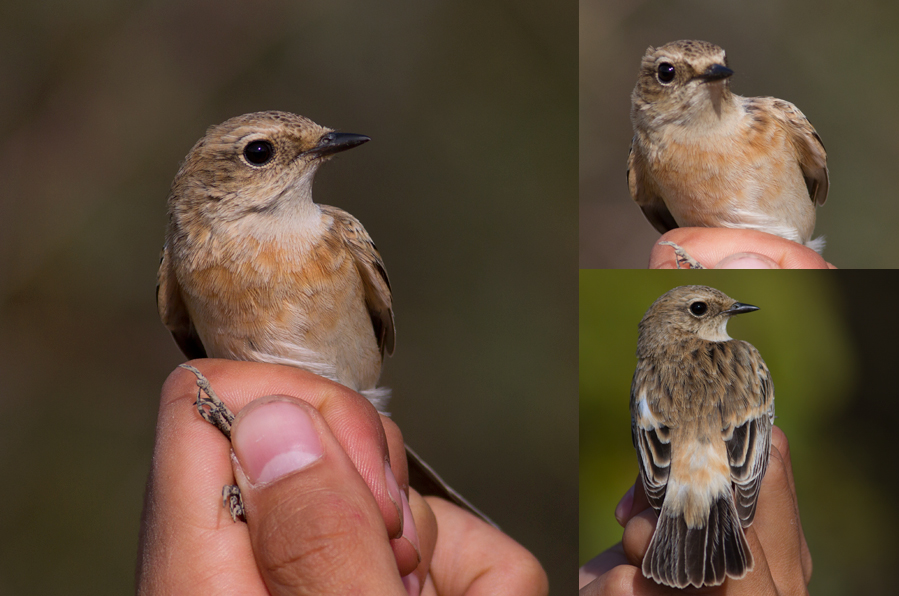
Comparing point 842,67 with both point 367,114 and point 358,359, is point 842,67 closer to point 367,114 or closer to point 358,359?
point 358,359

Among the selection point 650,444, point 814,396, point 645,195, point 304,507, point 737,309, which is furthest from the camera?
point 814,396

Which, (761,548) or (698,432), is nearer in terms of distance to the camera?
(761,548)

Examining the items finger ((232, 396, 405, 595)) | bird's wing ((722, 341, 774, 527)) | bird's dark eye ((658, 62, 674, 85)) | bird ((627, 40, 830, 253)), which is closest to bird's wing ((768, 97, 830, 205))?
bird ((627, 40, 830, 253))

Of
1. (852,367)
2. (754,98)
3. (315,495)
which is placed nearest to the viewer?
(315,495)

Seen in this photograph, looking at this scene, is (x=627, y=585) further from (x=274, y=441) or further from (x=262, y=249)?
(x=262, y=249)

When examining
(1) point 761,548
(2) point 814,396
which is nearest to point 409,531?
(1) point 761,548

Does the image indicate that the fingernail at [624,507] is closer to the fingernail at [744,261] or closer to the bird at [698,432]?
the bird at [698,432]

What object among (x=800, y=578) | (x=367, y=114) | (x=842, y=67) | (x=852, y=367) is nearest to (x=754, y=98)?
(x=842, y=67)

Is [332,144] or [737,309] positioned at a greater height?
[332,144]
